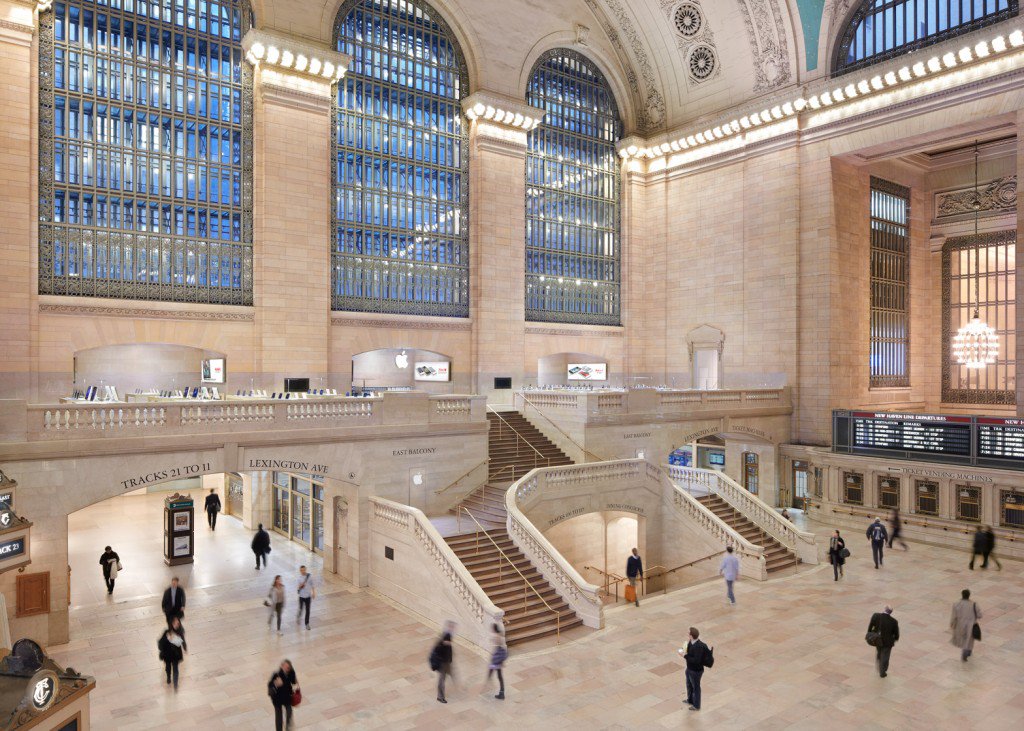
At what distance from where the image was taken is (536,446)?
66.6 feet

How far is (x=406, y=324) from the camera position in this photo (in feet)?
77.9

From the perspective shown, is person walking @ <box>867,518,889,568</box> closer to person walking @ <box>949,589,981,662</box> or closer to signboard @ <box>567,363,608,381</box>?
person walking @ <box>949,589,981,662</box>

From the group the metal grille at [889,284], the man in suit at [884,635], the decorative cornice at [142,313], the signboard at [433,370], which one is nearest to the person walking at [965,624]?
the man in suit at [884,635]

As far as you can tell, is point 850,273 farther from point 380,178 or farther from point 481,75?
point 380,178

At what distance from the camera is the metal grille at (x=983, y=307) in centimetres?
2647

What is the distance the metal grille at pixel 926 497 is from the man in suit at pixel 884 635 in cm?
1096

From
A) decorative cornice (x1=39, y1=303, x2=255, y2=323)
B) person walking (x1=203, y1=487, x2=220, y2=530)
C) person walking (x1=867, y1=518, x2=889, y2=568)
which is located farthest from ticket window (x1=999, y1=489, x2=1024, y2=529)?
person walking (x1=203, y1=487, x2=220, y2=530)

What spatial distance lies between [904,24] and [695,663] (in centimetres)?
2198

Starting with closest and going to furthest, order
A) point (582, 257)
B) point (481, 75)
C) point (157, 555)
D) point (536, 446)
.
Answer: point (157, 555) → point (536, 446) → point (481, 75) → point (582, 257)

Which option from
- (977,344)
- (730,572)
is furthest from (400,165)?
(977,344)

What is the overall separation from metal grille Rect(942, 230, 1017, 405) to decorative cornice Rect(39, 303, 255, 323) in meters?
25.9

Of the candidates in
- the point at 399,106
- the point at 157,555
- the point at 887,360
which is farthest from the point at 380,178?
the point at 887,360

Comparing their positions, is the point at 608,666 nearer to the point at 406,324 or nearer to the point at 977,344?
the point at 406,324

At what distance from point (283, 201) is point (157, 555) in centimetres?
1045
